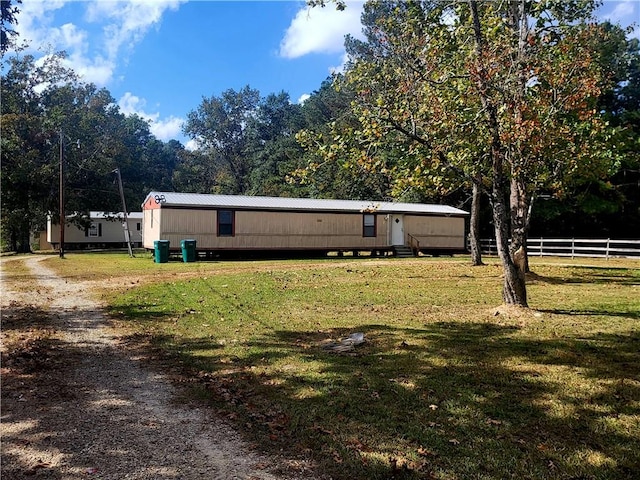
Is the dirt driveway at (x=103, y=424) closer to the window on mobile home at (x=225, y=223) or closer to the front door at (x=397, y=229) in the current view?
the window on mobile home at (x=225, y=223)

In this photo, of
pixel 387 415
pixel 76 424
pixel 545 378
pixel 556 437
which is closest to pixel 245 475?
pixel 387 415

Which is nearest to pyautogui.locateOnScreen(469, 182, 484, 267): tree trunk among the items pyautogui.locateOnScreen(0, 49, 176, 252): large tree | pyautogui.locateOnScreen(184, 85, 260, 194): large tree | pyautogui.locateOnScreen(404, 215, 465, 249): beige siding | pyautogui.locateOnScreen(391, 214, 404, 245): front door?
pyautogui.locateOnScreen(391, 214, 404, 245): front door

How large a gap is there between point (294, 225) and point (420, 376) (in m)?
20.0

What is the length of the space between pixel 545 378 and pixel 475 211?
13941mm

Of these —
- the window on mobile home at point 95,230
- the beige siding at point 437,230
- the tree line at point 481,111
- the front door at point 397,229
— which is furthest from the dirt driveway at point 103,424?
the window on mobile home at point 95,230

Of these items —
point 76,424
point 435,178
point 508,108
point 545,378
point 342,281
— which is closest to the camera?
point 76,424

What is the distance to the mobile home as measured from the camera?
894 inches

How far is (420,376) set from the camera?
16.7 feet

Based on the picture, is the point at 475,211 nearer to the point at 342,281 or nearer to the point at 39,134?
the point at 342,281

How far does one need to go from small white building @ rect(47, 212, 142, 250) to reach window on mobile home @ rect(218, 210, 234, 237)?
57.0ft

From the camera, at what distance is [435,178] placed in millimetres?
8125

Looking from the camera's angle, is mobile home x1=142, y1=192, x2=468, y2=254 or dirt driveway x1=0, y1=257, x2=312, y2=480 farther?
mobile home x1=142, y1=192, x2=468, y2=254

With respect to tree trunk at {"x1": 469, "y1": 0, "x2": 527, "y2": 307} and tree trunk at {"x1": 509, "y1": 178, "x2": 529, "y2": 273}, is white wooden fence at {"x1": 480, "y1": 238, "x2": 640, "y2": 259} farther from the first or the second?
tree trunk at {"x1": 469, "y1": 0, "x2": 527, "y2": 307}

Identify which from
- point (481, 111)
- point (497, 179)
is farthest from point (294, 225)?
point (481, 111)
